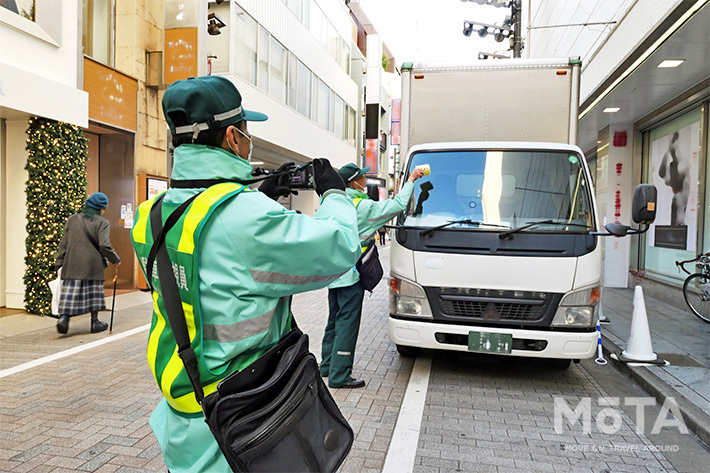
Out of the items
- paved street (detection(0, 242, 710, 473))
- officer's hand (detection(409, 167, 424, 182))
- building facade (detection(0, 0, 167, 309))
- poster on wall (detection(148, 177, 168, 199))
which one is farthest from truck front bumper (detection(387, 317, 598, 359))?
poster on wall (detection(148, 177, 168, 199))

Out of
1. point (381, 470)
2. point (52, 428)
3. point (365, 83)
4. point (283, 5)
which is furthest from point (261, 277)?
point (365, 83)

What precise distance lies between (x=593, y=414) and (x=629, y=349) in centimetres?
180

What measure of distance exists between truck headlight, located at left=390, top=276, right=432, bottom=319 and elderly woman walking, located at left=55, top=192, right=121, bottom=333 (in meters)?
4.45

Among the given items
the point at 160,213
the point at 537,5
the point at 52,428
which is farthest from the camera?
the point at 537,5

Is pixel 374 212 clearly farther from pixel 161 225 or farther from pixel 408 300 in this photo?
pixel 161 225

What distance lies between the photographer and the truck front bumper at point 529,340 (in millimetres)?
4676

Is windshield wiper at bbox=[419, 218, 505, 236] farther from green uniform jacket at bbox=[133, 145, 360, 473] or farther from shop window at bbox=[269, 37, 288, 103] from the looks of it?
shop window at bbox=[269, 37, 288, 103]

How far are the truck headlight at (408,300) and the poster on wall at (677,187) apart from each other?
688cm

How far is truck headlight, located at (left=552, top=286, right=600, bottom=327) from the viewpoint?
15.3 ft

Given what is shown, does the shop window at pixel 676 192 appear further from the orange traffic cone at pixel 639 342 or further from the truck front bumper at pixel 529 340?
the truck front bumper at pixel 529 340

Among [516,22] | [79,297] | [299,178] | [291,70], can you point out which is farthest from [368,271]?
[291,70]

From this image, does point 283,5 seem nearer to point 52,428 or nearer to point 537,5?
point 537,5

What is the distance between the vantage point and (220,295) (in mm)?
1483

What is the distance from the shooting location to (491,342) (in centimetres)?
473
